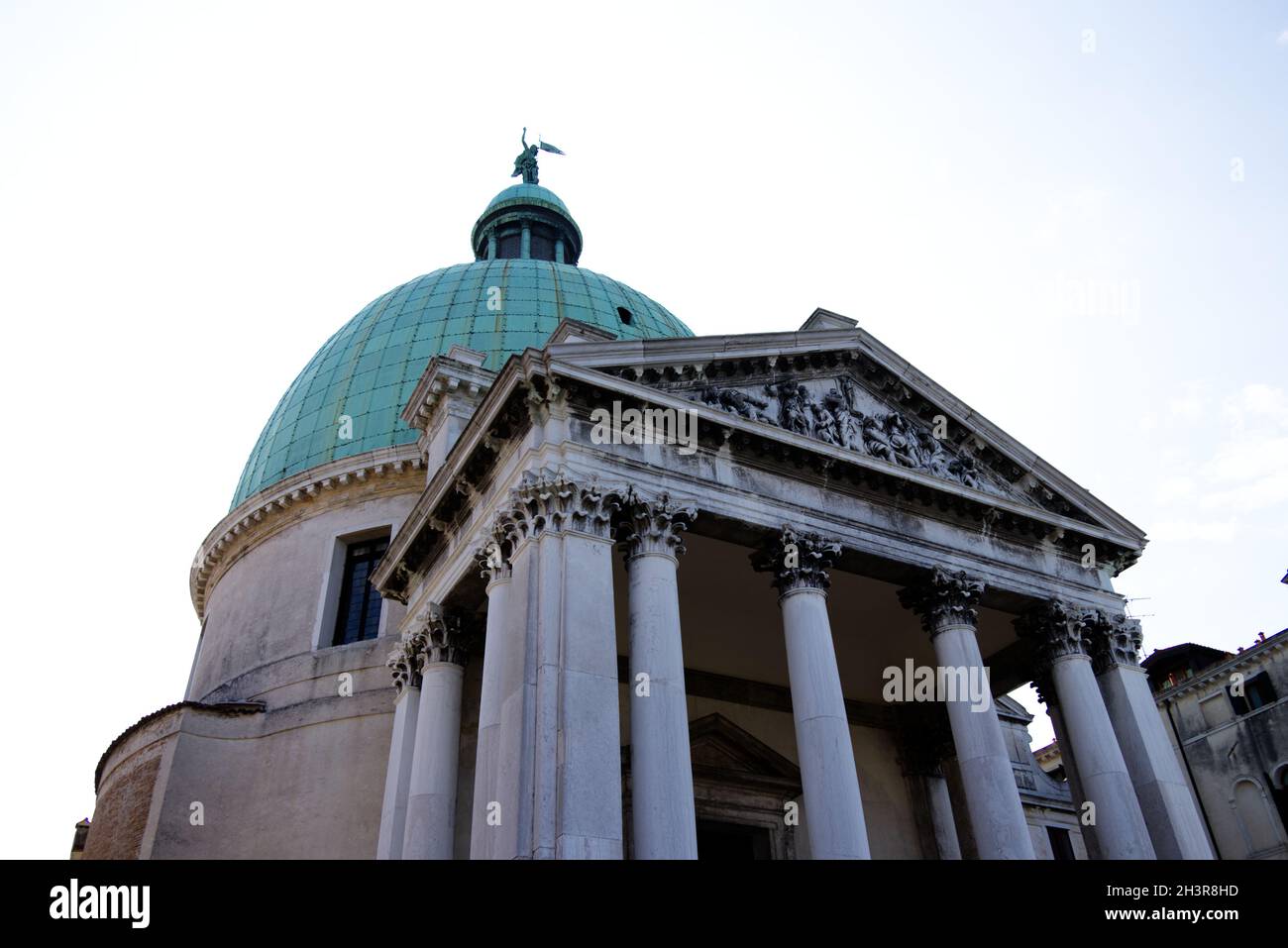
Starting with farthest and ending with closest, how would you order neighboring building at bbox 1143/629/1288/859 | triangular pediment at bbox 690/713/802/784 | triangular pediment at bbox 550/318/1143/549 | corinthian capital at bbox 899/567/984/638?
neighboring building at bbox 1143/629/1288/859, triangular pediment at bbox 690/713/802/784, corinthian capital at bbox 899/567/984/638, triangular pediment at bbox 550/318/1143/549

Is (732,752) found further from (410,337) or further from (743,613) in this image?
(410,337)

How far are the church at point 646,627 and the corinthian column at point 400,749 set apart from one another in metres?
0.08

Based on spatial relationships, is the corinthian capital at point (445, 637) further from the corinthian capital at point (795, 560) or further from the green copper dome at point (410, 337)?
the green copper dome at point (410, 337)

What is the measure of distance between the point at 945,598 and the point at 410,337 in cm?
1611

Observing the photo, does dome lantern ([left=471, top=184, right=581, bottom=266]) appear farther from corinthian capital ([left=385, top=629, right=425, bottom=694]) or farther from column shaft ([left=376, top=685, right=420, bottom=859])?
column shaft ([left=376, top=685, right=420, bottom=859])

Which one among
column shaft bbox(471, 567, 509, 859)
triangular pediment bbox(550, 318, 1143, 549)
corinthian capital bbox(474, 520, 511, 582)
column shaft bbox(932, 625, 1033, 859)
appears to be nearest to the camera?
column shaft bbox(471, 567, 509, 859)

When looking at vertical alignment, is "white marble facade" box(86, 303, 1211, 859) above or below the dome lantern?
below

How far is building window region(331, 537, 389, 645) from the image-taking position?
2212cm

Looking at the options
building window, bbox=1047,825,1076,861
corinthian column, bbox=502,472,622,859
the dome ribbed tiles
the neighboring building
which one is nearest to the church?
corinthian column, bbox=502,472,622,859

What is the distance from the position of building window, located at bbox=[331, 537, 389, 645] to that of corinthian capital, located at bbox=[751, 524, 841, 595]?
9.72 m

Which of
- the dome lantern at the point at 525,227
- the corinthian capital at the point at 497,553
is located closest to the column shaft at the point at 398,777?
the corinthian capital at the point at 497,553

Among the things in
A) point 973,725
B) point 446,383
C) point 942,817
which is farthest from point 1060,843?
point 446,383

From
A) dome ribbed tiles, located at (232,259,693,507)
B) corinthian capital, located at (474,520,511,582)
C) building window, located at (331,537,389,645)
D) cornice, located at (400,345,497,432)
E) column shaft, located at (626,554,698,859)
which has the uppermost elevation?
dome ribbed tiles, located at (232,259,693,507)
